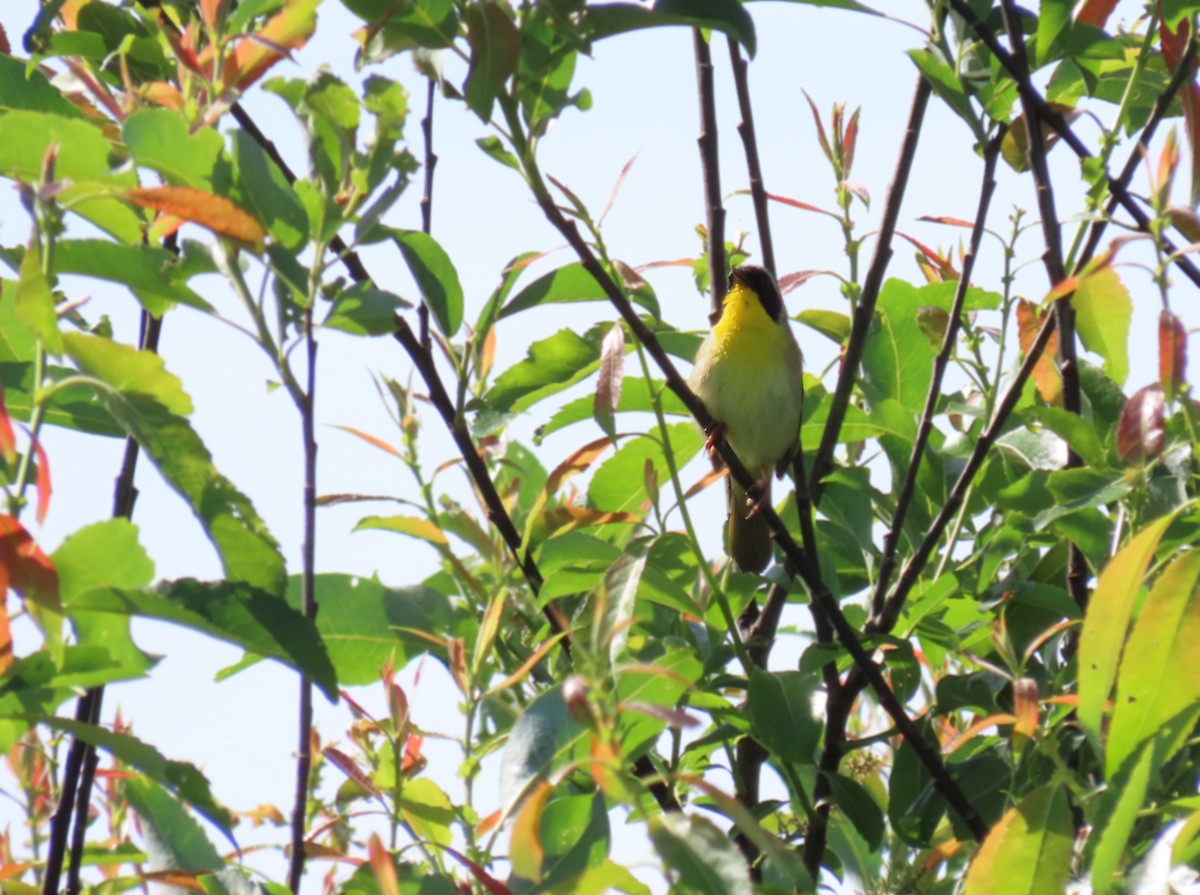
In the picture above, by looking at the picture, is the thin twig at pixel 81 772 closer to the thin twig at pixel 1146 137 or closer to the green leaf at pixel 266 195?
the green leaf at pixel 266 195

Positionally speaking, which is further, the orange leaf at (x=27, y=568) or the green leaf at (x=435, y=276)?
the green leaf at (x=435, y=276)

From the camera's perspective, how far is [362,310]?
1514mm

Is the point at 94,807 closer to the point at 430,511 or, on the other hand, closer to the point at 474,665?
the point at 430,511

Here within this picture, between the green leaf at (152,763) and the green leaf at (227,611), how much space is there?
0.12m

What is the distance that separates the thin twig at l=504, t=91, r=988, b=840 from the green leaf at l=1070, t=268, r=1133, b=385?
0.57m

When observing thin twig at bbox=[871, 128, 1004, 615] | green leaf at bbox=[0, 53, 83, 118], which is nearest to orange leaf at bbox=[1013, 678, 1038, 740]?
thin twig at bbox=[871, 128, 1004, 615]

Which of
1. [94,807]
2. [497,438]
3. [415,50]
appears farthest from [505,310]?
[94,807]

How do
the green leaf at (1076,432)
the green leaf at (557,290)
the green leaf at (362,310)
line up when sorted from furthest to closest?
the green leaf at (557,290) < the green leaf at (1076,432) < the green leaf at (362,310)

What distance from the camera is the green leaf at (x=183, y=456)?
54.0 inches

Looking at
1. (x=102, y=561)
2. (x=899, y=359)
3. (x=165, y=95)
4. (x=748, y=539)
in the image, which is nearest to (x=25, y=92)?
(x=165, y=95)

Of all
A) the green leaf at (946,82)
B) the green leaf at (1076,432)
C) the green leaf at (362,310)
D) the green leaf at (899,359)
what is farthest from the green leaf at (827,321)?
Answer: the green leaf at (362,310)

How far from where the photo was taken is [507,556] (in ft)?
6.86

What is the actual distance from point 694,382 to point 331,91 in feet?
12.3

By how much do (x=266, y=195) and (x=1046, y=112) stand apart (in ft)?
4.69
